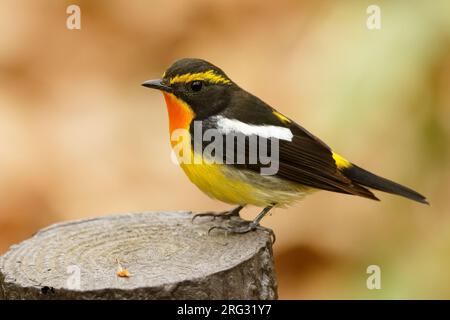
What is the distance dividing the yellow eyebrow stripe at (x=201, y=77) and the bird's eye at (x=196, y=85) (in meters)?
0.02

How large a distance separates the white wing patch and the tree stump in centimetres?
49

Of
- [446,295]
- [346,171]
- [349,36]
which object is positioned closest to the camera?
[346,171]

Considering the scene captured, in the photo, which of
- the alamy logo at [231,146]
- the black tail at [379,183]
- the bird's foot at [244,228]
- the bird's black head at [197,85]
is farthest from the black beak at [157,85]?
the black tail at [379,183]

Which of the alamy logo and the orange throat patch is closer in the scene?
the alamy logo

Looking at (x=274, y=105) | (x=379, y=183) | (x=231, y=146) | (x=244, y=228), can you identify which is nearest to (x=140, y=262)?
(x=244, y=228)

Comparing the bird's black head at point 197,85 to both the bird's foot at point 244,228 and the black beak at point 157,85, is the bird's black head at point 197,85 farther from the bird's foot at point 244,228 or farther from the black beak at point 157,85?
the bird's foot at point 244,228

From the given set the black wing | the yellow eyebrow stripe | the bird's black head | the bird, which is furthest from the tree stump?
the yellow eyebrow stripe

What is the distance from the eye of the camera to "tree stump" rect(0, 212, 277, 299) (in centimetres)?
349

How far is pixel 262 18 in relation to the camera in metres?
7.62

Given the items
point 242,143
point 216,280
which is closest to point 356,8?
point 242,143

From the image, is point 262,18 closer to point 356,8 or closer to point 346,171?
point 356,8

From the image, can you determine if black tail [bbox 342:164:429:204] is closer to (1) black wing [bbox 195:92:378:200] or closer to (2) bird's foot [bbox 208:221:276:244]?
(1) black wing [bbox 195:92:378:200]

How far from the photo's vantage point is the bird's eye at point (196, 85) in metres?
4.53
